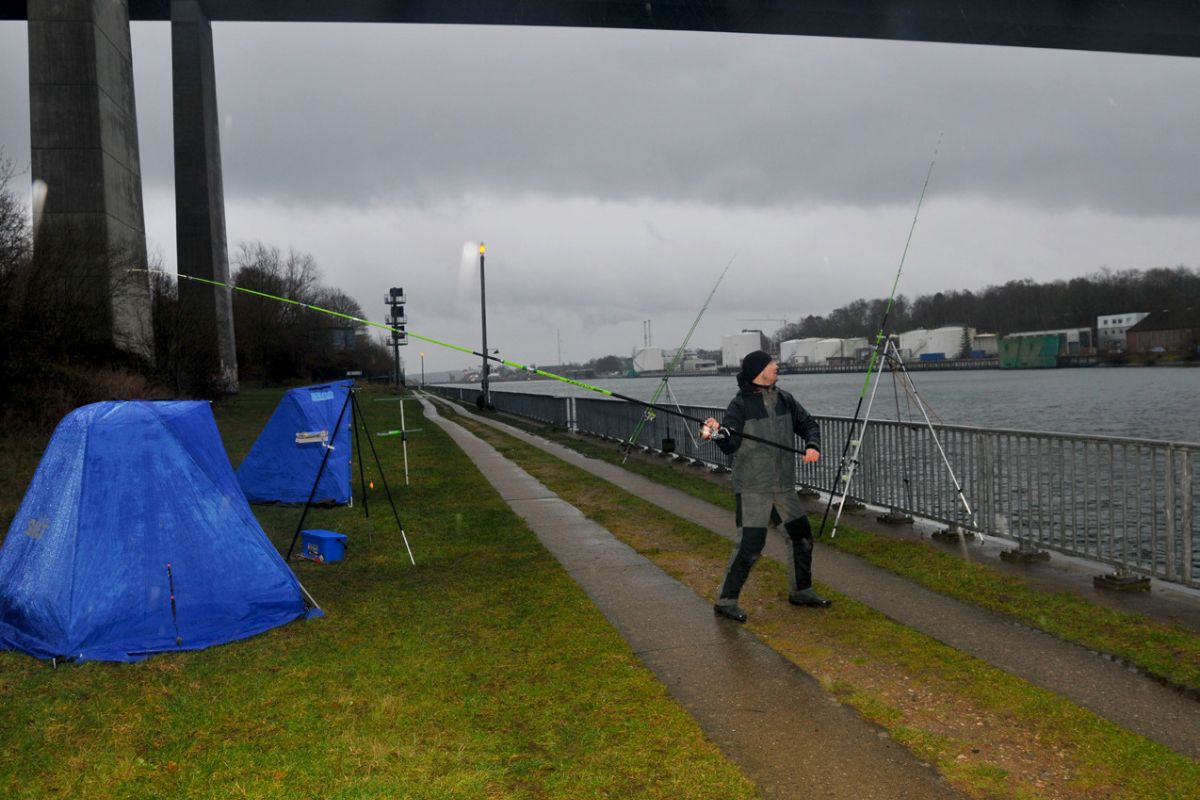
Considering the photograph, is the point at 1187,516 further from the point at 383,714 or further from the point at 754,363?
the point at 383,714

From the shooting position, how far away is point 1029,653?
555 cm

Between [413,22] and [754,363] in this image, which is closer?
[754,363]

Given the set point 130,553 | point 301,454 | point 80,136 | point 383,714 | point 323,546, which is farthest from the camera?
point 80,136

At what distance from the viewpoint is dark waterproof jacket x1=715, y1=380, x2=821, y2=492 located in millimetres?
6398

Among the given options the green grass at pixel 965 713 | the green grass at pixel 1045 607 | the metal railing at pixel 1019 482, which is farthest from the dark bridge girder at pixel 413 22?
the green grass at pixel 965 713

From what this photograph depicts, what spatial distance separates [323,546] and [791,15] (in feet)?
125

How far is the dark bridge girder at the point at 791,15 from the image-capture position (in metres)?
39.0

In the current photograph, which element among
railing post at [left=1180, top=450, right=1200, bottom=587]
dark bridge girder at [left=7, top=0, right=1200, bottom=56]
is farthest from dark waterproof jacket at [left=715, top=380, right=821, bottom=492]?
dark bridge girder at [left=7, top=0, right=1200, bottom=56]

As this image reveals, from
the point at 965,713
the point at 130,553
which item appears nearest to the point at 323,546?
the point at 130,553

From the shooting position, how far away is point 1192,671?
5082mm

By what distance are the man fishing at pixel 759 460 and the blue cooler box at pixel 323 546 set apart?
4.35 m

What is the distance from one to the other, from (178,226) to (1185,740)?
4683 cm

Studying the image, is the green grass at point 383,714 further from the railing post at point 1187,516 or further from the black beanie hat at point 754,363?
the railing post at point 1187,516

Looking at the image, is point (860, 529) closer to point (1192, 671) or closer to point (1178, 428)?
point (1192, 671)
